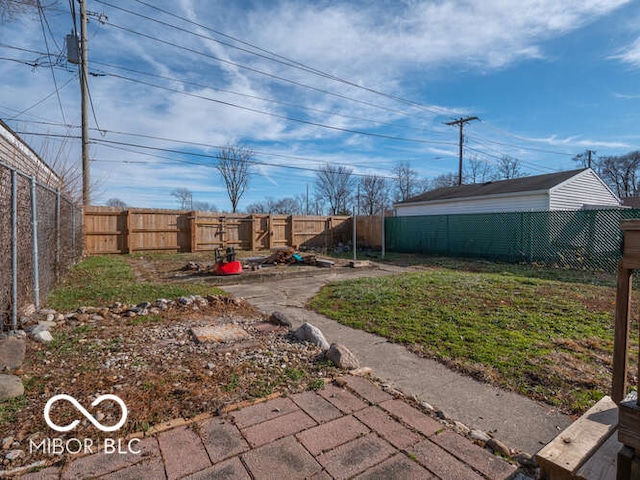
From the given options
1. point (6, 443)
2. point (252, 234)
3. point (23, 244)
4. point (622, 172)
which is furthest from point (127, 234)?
point (622, 172)

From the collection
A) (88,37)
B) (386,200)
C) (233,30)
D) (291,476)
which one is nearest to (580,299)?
(291,476)

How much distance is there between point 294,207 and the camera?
3659 cm

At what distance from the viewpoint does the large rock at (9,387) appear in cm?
194

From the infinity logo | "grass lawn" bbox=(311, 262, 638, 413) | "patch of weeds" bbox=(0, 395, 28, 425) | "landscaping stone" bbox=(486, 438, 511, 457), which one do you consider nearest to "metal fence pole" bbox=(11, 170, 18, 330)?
"patch of weeds" bbox=(0, 395, 28, 425)

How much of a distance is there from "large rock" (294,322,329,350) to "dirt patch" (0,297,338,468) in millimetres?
83

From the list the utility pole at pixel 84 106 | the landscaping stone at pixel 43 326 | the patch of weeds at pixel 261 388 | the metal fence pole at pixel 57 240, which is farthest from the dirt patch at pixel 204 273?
the patch of weeds at pixel 261 388

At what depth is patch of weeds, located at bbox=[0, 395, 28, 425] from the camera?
1.74 meters

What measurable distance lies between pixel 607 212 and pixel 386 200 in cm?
2667

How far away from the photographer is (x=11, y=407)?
1.85 meters

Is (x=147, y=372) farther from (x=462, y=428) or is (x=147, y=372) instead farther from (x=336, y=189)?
(x=336, y=189)

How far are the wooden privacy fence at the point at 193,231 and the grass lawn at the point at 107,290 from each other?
4427 mm

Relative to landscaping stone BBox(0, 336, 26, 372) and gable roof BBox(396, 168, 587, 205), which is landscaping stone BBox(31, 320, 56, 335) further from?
gable roof BBox(396, 168, 587, 205)

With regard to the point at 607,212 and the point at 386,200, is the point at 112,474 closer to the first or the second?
the point at 607,212

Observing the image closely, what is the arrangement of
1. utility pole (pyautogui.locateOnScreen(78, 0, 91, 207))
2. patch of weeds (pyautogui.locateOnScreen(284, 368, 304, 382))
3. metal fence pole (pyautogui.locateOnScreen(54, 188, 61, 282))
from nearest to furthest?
patch of weeds (pyautogui.locateOnScreen(284, 368, 304, 382)) → metal fence pole (pyautogui.locateOnScreen(54, 188, 61, 282)) → utility pole (pyautogui.locateOnScreen(78, 0, 91, 207))
